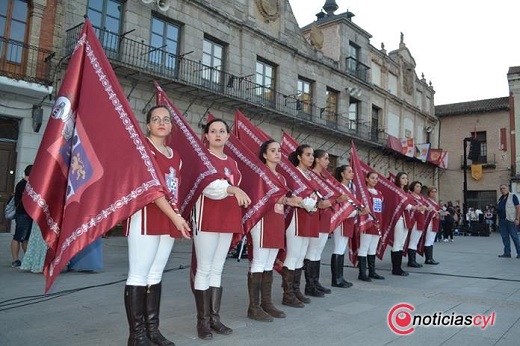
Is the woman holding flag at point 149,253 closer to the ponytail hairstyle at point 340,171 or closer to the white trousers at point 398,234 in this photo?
the ponytail hairstyle at point 340,171

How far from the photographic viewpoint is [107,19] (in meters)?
13.4

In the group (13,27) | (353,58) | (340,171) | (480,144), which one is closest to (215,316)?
(340,171)

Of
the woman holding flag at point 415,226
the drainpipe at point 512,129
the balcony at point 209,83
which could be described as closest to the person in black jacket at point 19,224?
the balcony at point 209,83

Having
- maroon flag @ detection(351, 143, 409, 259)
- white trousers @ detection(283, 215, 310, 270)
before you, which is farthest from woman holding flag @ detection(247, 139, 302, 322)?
maroon flag @ detection(351, 143, 409, 259)

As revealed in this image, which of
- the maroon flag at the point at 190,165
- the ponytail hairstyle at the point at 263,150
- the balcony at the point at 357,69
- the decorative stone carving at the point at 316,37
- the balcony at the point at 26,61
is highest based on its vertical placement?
the decorative stone carving at the point at 316,37

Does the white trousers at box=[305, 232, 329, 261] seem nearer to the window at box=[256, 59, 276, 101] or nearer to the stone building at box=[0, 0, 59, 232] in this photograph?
the stone building at box=[0, 0, 59, 232]

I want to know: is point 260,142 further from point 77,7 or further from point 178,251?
point 77,7

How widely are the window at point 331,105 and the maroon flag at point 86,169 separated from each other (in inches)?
773

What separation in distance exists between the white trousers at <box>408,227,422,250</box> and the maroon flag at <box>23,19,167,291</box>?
265 inches

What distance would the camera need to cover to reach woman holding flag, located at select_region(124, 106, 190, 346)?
294 cm

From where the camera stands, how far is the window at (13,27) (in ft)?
37.3

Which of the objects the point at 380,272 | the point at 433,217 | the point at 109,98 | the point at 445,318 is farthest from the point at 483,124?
the point at 109,98

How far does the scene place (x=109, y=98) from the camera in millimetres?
2998

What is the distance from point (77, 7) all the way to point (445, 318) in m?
13.0
